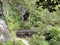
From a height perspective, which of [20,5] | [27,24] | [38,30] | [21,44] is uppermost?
[20,5]

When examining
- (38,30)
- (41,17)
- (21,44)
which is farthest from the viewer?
(41,17)

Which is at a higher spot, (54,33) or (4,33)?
(4,33)

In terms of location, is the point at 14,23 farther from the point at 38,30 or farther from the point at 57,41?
the point at 57,41

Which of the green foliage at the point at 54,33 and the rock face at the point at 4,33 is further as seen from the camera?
the green foliage at the point at 54,33

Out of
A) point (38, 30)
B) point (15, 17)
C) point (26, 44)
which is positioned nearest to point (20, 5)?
point (15, 17)

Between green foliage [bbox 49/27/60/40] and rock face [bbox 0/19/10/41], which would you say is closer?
rock face [bbox 0/19/10/41]

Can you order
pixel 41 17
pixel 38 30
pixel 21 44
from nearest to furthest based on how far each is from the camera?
pixel 21 44, pixel 38 30, pixel 41 17

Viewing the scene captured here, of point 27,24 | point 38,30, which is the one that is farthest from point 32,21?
point 38,30

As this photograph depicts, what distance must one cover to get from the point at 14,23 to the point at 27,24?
96 centimetres

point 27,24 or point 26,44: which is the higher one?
point 27,24

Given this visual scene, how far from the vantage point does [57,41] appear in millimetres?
14570

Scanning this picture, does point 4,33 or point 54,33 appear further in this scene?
point 54,33

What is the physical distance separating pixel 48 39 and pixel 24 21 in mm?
2460

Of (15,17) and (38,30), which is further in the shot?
(15,17)
